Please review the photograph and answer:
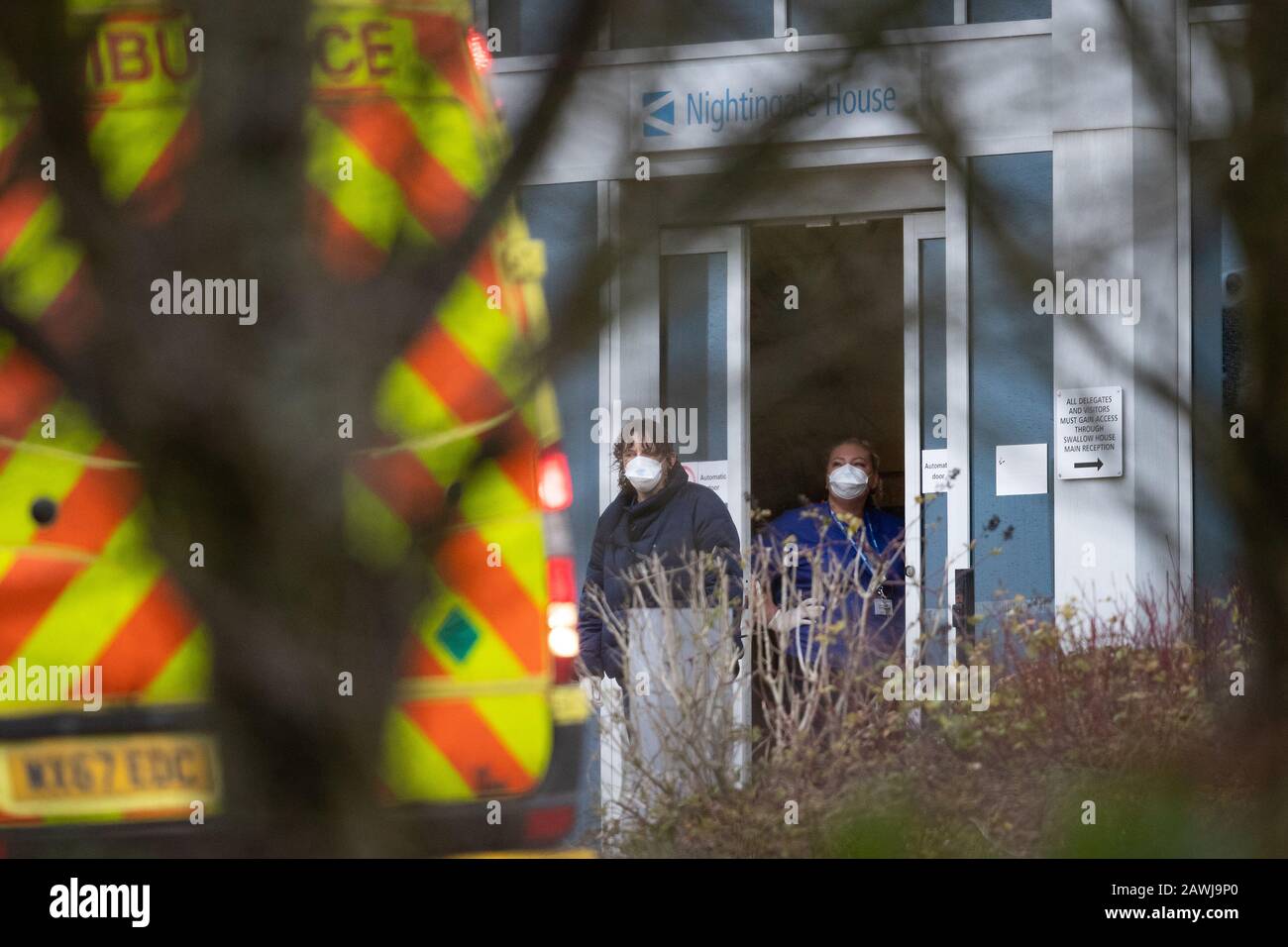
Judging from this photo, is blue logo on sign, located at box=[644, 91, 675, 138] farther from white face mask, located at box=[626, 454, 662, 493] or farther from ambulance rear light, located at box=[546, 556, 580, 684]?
white face mask, located at box=[626, 454, 662, 493]

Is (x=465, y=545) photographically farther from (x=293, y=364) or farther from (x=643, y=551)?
(x=643, y=551)

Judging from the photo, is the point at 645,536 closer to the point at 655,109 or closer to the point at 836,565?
the point at 836,565

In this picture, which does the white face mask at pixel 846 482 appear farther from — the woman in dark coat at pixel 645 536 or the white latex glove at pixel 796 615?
the white latex glove at pixel 796 615

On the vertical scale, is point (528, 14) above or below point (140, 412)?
above

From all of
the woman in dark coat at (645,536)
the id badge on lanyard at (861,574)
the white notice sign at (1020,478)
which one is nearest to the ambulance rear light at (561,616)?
the woman in dark coat at (645,536)

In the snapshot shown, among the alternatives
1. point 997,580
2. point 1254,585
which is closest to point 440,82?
point 1254,585

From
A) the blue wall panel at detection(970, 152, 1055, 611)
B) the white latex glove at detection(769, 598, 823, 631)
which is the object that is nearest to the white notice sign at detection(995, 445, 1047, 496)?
the white latex glove at detection(769, 598, 823, 631)

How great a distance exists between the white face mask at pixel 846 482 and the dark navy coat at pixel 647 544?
2.29 feet

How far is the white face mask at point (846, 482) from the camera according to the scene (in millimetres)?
6762

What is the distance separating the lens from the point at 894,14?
122 cm

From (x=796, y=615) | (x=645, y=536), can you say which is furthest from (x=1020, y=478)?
(x=796, y=615)

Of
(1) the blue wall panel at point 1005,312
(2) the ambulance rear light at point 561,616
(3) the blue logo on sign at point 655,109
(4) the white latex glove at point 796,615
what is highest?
(3) the blue logo on sign at point 655,109

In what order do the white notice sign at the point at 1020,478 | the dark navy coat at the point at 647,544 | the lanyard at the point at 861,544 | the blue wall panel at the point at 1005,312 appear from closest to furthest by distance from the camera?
the blue wall panel at the point at 1005,312 → the dark navy coat at the point at 647,544 → the lanyard at the point at 861,544 → the white notice sign at the point at 1020,478
